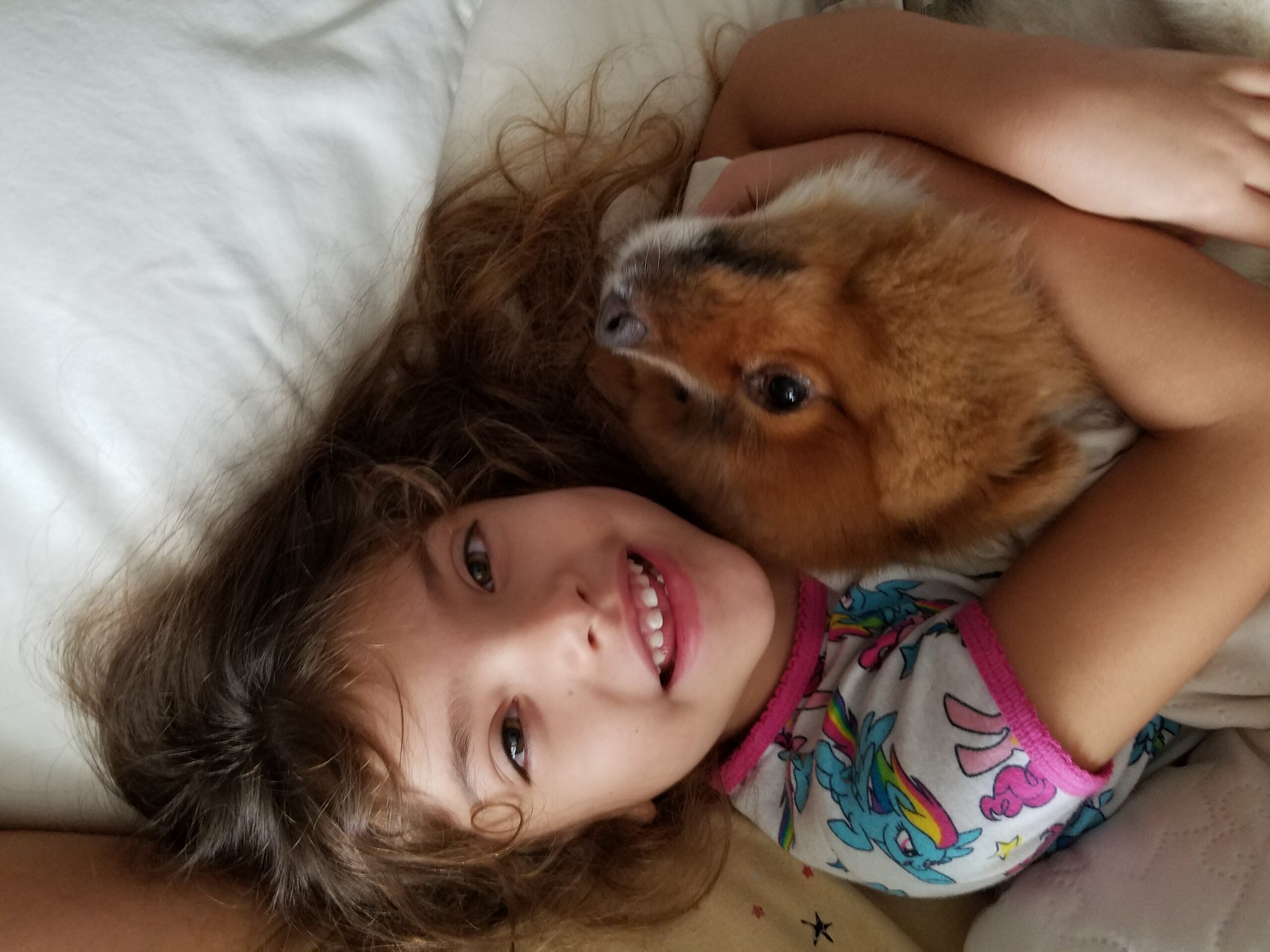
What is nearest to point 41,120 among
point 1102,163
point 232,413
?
point 232,413

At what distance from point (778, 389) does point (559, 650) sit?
0.43 meters

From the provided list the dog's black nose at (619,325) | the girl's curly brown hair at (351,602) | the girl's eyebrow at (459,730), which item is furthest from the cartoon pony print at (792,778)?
the dog's black nose at (619,325)

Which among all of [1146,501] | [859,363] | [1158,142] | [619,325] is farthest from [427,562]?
[1158,142]

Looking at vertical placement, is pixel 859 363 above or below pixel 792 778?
above

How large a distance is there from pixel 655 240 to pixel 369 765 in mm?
814

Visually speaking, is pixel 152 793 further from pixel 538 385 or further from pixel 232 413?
pixel 538 385

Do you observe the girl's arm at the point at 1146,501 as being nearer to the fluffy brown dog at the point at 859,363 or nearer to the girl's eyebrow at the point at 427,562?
the fluffy brown dog at the point at 859,363

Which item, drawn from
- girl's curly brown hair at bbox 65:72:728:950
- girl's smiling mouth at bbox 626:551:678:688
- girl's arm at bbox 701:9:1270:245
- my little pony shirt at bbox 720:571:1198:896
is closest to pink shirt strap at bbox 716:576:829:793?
my little pony shirt at bbox 720:571:1198:896

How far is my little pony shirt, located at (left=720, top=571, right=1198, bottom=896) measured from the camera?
1132mm

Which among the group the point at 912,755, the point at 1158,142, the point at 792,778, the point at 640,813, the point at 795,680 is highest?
the point at 1158,142

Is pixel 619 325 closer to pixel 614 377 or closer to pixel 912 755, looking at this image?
pixel 614 377

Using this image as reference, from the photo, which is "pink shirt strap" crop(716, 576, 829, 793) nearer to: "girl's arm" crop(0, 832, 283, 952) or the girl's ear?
the girl's ear

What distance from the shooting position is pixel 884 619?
4.50 ft

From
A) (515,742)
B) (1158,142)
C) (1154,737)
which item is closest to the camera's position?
(1158,142)
